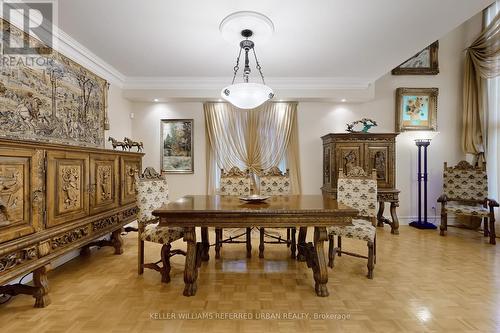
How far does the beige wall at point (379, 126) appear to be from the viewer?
5.12 metres

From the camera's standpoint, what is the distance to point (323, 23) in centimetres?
284

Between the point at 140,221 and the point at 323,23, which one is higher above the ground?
the point at 323,23

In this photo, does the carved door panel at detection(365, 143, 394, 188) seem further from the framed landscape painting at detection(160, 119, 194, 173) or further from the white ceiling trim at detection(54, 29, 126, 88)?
the white ceiling trim at detection(54, 29, 126, 88)

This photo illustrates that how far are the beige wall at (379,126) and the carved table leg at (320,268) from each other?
2.82 meters

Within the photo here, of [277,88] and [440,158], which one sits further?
[440,158]

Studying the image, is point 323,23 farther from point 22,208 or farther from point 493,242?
point 493,242

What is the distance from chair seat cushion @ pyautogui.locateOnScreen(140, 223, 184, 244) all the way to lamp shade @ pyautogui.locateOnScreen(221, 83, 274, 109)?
1578mm

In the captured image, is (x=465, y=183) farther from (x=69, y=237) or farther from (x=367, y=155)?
(x=69, y=237)

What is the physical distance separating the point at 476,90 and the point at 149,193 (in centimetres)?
603

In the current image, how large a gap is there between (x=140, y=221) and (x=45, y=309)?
41.4 inches

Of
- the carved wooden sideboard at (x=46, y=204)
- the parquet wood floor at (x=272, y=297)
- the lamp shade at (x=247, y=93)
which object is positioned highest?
the lamp shade at (x=247, y=93)

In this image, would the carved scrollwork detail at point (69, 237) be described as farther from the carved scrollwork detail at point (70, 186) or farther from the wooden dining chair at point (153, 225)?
the wooden dining chair at point (153, 225)

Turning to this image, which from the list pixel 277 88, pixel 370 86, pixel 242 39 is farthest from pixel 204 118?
pixel 370 86

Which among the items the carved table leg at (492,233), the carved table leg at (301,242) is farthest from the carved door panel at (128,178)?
the carved table leg at (492,233)
